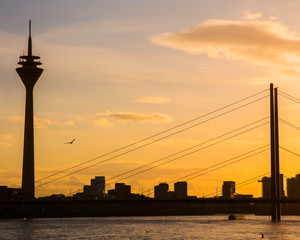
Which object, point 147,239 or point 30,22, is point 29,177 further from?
point 147,239

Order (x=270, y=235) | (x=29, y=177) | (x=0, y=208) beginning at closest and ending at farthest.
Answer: (x=270, y=235) < (x=29, y=177) < (x=0, y=208)

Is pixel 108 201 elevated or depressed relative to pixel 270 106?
depressed

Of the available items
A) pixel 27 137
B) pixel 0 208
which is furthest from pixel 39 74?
pixel 0 208

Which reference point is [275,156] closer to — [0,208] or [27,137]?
[27,137]

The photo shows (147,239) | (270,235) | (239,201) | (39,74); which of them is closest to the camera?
(147,239)

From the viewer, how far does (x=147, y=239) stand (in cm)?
8088

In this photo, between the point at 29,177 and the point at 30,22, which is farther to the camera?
the point at 30,22


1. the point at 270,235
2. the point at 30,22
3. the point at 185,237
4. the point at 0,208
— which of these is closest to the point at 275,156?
the point at 270,235

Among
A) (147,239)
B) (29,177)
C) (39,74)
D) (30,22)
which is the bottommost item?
(147,239)

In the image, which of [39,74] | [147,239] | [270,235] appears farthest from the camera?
[39,74]

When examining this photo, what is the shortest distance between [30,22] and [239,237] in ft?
345

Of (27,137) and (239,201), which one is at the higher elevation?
(27,137)

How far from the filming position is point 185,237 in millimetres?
84188

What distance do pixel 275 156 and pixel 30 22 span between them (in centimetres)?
9269
